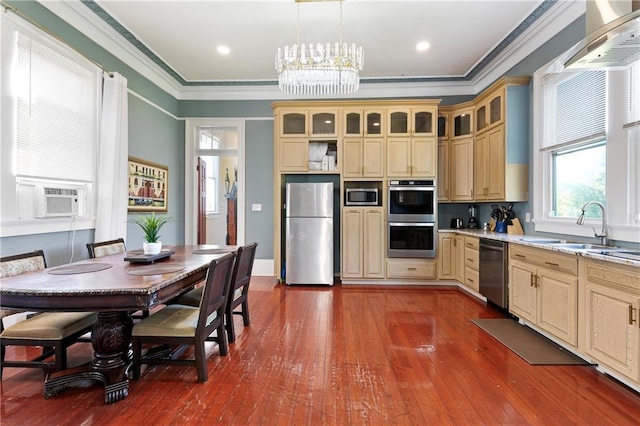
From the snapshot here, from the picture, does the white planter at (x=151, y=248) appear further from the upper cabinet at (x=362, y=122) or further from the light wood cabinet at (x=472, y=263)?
the light wood cabinet at (x=472, y=263)

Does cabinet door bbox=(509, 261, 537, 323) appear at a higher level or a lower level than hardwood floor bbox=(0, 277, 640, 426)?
higher

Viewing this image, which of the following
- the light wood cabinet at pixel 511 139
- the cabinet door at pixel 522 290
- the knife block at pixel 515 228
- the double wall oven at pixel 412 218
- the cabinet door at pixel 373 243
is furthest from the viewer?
the cabinet door at pixel 373 243

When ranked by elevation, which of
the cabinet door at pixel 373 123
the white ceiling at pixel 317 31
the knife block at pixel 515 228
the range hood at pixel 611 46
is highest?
the white ceiling at pixel 317 31

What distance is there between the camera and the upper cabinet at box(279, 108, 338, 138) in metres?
4.88

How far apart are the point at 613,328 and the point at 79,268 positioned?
140 inches

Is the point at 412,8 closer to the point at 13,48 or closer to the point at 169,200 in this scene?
the point at 13,48

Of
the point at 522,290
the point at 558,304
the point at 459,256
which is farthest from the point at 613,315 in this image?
the point at 459,256

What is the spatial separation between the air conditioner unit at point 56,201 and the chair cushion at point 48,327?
1.14 m

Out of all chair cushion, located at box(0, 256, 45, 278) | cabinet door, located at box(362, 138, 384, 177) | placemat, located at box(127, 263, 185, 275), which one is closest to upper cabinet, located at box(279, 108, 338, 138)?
cabinet door, located at box(362, 138, 384, 177)

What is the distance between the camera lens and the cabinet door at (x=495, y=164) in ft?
12.8

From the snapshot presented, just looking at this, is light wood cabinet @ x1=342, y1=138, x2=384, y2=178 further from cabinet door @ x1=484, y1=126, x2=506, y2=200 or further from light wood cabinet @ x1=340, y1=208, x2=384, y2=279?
cabinet door @ x1=484, y1=126, x2=506, y2=200

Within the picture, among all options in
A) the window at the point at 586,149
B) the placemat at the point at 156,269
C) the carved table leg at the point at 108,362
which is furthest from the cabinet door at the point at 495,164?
the carved table leg at the point at 108,362

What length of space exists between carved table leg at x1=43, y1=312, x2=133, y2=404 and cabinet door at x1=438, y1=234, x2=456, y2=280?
4072 millimetres

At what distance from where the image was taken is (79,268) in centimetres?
219
